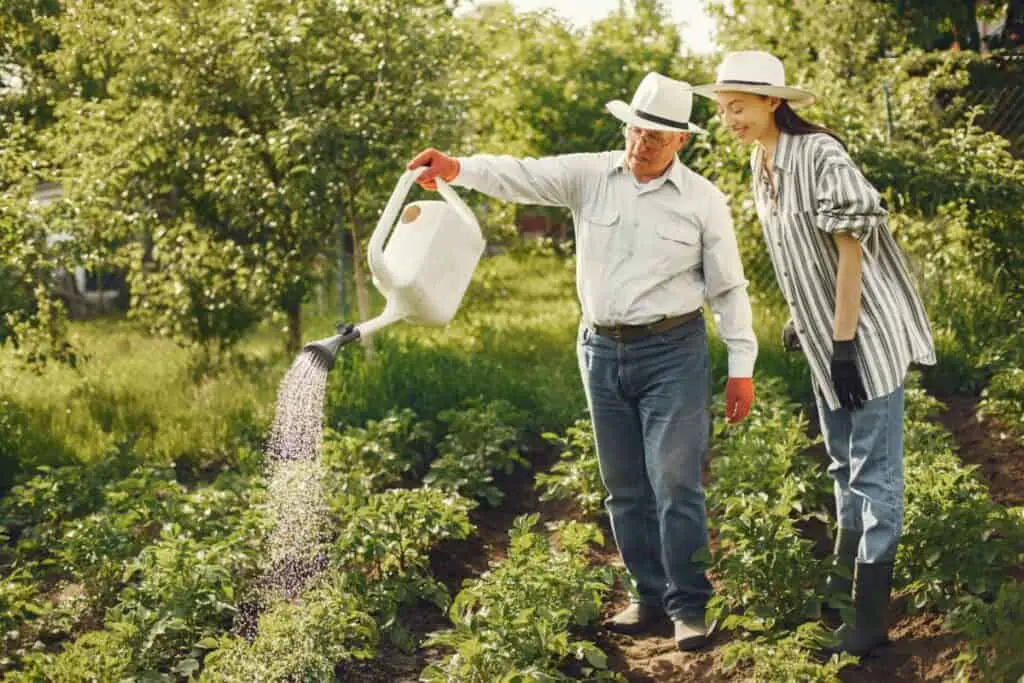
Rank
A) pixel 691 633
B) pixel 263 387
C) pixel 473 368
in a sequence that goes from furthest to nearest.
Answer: pixel 263 387, pixel 473 368, pixel 691 633

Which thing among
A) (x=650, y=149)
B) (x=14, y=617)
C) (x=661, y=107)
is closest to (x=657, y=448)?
(x=650, y=149)

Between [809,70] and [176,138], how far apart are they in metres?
4.29

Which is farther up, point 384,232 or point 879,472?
point 384,232

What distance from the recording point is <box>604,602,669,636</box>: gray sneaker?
4051 mm

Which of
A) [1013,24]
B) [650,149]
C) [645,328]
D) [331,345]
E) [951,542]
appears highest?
[1013,24]

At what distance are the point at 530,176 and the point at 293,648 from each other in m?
1.40

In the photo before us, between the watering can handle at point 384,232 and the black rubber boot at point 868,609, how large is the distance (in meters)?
1.42

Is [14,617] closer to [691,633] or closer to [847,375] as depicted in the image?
[691,633]

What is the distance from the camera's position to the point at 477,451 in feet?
17.3

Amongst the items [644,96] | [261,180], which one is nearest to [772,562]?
[644,96]

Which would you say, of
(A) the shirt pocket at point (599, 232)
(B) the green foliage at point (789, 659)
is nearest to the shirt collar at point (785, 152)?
(A) the shirt pocket at point (599, 232)

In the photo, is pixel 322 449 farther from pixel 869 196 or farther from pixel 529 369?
pixel 869 196

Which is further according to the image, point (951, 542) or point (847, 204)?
point (951, 542)

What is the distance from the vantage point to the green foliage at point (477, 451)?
4.98m
